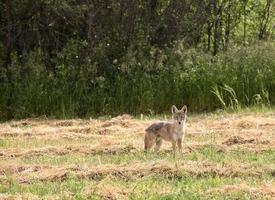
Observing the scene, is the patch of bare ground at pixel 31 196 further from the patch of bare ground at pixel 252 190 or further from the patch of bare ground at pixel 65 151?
the patch of bare ground at pixel 65 151

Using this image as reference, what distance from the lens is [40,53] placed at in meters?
19.4

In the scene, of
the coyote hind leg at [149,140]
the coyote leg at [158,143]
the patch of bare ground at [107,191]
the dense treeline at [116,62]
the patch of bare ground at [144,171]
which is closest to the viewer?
the patch of bare ground at [107,191]

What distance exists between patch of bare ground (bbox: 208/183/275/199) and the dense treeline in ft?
32.4

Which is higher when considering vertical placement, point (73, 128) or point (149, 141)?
point (149, 141)

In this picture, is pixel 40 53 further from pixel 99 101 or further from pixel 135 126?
pixel 135 126

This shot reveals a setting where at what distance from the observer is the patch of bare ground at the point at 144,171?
960 centimetres

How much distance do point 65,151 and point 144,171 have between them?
2923mm

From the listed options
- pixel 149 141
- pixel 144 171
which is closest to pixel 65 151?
pixel 149 141

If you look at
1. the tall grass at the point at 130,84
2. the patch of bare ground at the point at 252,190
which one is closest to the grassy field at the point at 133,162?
the patch of bare ground at the point at 252,190

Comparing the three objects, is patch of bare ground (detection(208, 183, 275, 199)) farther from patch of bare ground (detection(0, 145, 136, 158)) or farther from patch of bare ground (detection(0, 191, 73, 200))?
patch of bare ground (detection(0, 145, 136, 158))

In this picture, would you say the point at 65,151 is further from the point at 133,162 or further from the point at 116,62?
the point at 116,62

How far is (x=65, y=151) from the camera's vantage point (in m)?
12.3

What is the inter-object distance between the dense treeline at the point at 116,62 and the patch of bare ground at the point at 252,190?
9.87 meters

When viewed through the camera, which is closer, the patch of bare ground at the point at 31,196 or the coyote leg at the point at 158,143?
the patch of bare ground at the point at 31,196
